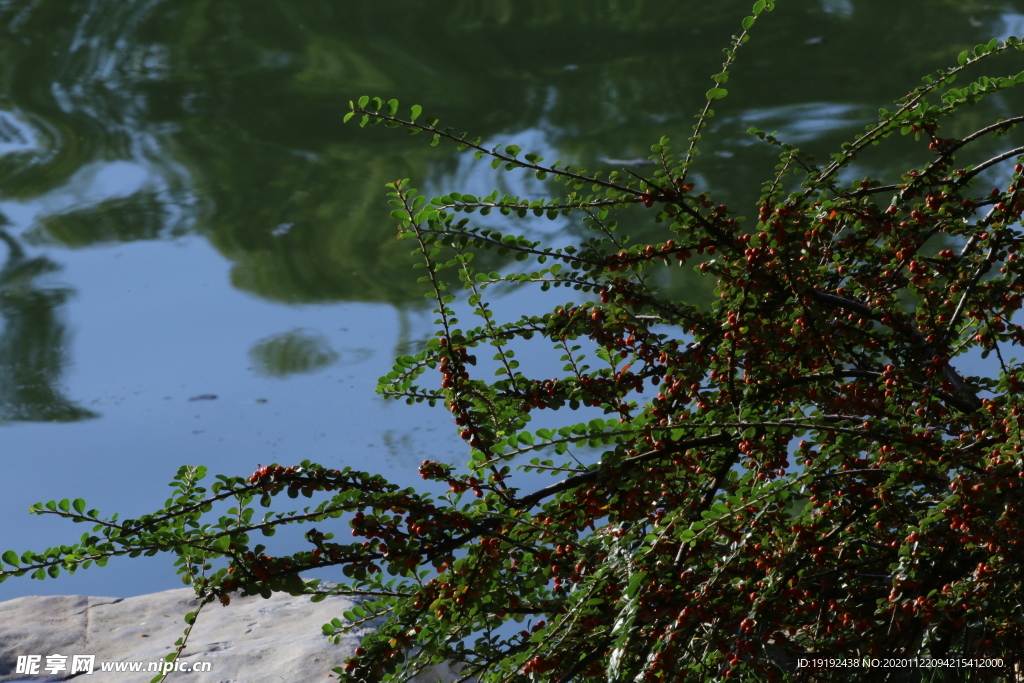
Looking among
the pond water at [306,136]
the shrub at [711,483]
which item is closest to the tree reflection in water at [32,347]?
the pond water at [306,136]

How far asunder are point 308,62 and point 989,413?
12.5 ft

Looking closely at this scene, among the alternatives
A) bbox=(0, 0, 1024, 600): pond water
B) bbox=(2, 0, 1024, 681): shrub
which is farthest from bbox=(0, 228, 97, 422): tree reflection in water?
bbox=(2, 0, 1024, 681): shrub

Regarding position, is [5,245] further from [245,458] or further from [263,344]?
[245,458]

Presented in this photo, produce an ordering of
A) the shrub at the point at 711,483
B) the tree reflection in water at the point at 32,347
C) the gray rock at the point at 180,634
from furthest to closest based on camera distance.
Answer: the tree reflection in water at the point at 32,347 < the gray rock at the point at 180,634 < the shrub at the point at 711,483

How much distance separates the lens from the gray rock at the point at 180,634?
1.72m

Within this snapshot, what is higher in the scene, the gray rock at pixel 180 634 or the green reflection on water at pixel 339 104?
the green reflection on water at pixel 339 104

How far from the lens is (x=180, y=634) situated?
75.4 inches

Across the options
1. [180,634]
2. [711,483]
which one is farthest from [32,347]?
[711,483]

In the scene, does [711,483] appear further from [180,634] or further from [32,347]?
[32,347]

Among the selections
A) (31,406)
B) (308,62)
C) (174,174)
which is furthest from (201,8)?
(31,406)

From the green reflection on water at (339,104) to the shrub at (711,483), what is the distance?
5.50 feet

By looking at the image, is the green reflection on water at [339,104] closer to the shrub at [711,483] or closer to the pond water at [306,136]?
the pond water at [306,136]

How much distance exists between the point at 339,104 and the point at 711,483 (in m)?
3.31

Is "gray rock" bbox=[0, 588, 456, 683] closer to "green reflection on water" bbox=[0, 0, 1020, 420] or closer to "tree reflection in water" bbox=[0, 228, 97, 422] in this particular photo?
"tree reflection in water" bbox=[0, 228, 97, 422]
